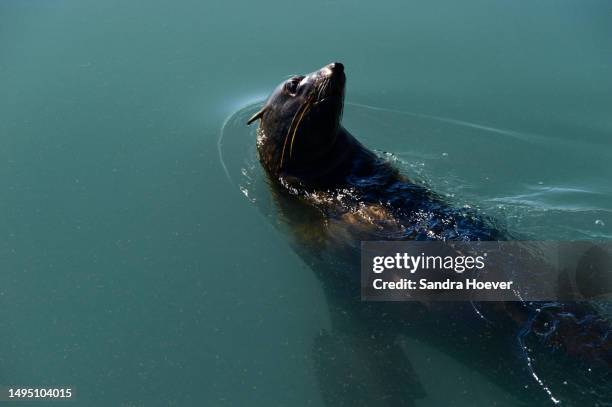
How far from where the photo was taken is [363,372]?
443cm

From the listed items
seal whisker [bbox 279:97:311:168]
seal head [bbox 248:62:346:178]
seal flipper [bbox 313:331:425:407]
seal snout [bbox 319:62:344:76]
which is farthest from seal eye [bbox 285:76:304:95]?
seal flipper [bbox 313:331:425:407]

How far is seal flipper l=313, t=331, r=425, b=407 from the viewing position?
4.27m

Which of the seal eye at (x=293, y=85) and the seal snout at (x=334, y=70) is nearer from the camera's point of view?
the seal snout at (x=334, y=70)

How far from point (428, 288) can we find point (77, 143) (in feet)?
11.1

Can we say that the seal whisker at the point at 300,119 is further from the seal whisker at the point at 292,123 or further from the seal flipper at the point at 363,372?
the seal flipper at the point at 363,372

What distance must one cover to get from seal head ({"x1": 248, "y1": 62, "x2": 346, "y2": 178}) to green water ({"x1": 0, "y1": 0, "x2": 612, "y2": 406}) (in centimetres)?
38

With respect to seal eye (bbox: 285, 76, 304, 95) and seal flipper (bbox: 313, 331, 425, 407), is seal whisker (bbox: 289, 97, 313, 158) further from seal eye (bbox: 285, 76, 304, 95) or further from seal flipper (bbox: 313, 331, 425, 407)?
seal flipper (bbox: 313, 331, 425, 407)

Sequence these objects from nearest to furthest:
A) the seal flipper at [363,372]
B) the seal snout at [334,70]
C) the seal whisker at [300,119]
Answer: the seal flipper at [363,372] < the seal snout at [334,70] < the seal whisker at [300,119]

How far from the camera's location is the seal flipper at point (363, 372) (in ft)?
14.0

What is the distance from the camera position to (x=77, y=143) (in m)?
6.32

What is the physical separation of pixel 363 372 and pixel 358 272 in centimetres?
87

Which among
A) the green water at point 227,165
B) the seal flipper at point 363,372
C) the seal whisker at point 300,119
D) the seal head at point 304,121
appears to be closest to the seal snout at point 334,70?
the seal head at point 304,121

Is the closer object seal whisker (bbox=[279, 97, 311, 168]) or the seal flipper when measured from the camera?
the seal flipper

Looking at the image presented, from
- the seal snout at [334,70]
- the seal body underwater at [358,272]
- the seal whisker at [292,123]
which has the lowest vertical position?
the seal body underwater at [358,272]
